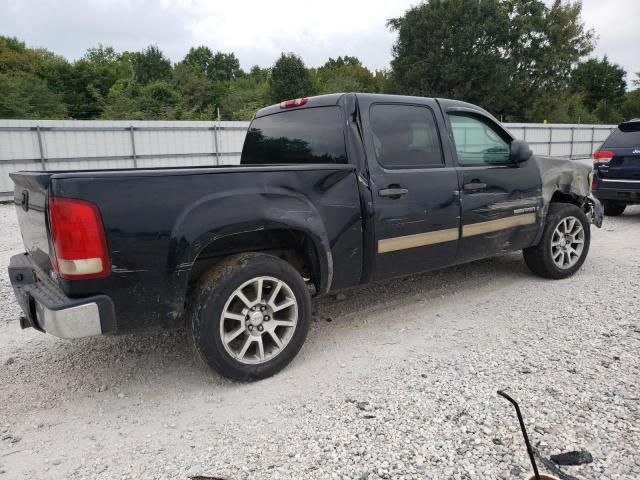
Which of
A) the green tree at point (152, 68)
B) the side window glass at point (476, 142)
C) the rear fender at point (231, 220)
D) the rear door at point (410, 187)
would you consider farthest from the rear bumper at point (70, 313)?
the green tree at point (152, 68)

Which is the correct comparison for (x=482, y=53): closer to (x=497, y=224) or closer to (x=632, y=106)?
(x=632, y=106)

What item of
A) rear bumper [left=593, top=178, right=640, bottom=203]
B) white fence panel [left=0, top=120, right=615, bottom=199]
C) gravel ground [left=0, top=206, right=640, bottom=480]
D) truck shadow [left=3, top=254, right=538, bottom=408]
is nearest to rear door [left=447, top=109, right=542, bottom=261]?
gravel ground [left=0, top=206, right=640, bottom=480]

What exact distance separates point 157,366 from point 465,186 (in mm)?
2815

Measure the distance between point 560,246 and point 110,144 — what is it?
13298 millimetres

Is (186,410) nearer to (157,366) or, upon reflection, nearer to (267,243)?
(157,366)

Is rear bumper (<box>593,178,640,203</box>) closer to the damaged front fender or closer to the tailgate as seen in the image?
the damaged front fender

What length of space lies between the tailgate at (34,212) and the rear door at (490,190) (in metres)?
3.05

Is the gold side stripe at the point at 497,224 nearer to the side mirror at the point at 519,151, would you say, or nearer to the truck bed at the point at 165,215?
the side mirror at the point at 519,151

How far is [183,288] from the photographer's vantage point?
2.80 metres

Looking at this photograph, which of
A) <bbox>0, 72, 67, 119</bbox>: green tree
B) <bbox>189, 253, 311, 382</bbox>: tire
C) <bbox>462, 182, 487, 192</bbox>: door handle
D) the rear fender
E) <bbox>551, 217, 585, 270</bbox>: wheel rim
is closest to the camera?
the rear fender

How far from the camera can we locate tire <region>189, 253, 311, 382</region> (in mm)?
2867

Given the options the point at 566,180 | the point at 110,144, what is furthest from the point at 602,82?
the point at 566,180


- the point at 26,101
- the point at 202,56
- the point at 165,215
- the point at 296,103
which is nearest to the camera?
the point at 165,215

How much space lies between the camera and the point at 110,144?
14.4m
